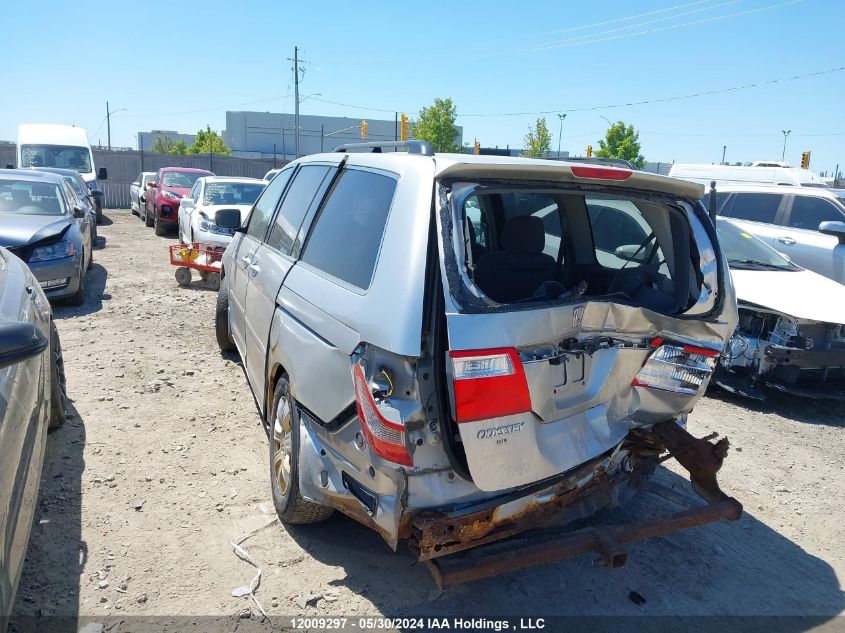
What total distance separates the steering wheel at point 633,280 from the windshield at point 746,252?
3.31 m

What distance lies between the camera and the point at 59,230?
8336 millimetres

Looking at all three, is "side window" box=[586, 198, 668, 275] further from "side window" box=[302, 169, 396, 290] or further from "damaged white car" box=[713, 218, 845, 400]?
"damaged white car" box=[713, 218, 845, 400]

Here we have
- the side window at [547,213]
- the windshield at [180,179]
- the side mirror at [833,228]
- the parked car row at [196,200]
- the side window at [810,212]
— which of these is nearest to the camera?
the side window at [547,213]

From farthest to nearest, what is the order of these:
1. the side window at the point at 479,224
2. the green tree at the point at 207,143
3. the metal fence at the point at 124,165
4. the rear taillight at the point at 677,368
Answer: the green tree at the point at 207,143
the metal fence at the point at 124,165
the side window at the point at 479,224
the rear taillight at the point at 677,368

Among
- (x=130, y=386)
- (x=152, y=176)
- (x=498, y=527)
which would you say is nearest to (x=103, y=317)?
(x=130, y=386)

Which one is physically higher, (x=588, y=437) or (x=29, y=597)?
(x=588, y=437)

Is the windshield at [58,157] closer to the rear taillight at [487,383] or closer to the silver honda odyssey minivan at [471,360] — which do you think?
the silver honda odyssey minivan at [471,360]

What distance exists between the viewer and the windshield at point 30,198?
9039mm

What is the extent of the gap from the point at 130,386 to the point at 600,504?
4.13 m

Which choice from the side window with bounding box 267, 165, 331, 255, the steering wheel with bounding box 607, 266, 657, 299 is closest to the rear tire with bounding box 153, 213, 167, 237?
the side window with bounding box 267, 165, 331, 255

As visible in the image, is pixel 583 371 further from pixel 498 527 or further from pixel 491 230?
pixel 491 230

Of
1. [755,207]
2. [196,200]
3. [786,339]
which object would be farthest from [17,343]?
[196,200]

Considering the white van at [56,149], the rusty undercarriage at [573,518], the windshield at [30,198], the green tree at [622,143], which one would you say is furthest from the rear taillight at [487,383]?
the green tree at [622,143]

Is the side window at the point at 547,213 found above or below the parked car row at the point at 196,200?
above
